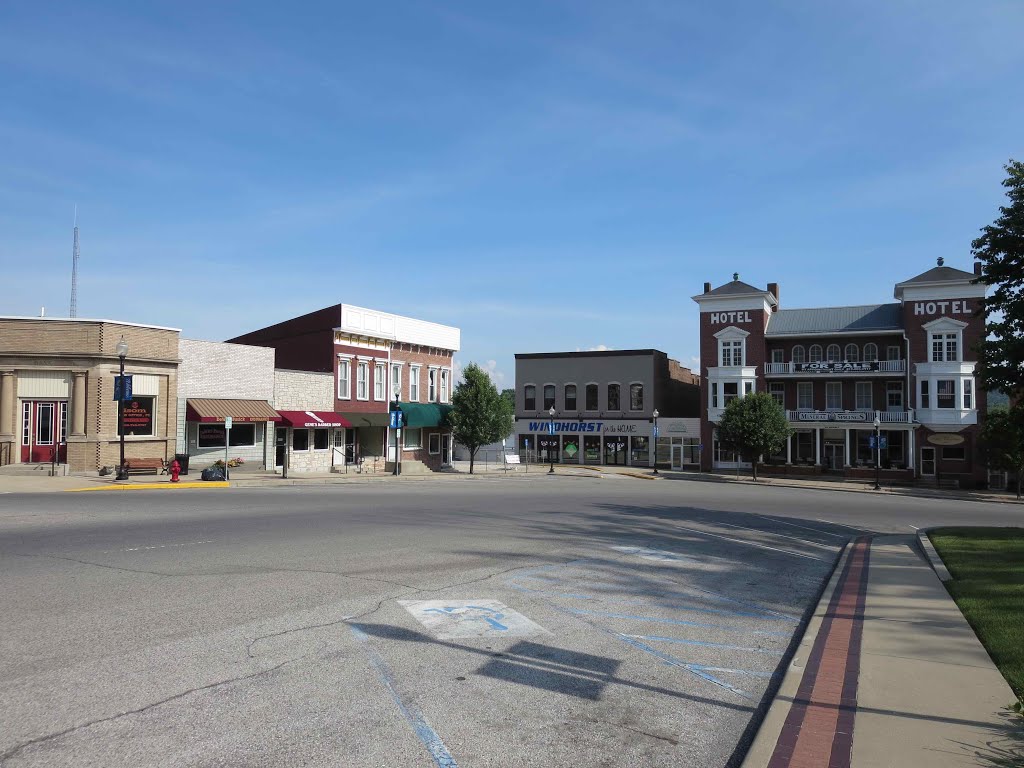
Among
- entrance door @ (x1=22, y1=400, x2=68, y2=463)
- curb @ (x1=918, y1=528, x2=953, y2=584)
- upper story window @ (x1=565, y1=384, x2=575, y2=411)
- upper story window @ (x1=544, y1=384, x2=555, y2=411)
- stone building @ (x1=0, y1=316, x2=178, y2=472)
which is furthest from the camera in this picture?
upper story window @ (x1=544, y1=384, x2=555, y2=411)

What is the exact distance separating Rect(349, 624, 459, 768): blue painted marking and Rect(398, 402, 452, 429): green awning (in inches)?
1358

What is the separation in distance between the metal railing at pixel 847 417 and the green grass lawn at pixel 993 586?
30.4 metres

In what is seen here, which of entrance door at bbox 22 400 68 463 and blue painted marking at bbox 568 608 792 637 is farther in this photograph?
entrance door at bbox 22 400 68 463

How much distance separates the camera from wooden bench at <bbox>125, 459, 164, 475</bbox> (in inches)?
1172

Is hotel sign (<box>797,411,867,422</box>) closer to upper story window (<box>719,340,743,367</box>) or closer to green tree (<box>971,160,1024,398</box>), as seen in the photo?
upper story window (<box>719,340,743,367</box>)

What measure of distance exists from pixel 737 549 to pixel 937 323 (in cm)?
3811

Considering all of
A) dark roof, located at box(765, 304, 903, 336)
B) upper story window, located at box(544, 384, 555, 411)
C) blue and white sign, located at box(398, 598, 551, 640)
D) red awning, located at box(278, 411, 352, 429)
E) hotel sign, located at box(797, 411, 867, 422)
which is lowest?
blue and white sign, located at box(398, 598, 551, 640)

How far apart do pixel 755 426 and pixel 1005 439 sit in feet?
42.2

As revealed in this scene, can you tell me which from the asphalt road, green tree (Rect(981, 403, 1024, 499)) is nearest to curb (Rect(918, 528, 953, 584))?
the asphalt road

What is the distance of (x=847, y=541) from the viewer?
17469 millimetres

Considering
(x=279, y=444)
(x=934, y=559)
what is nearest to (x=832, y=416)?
(x=279, y=444)

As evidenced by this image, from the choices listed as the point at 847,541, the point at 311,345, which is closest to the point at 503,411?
the point at 311,345

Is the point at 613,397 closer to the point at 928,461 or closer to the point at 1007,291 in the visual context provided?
the point at 928,461

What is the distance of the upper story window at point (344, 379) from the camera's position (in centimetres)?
4028
